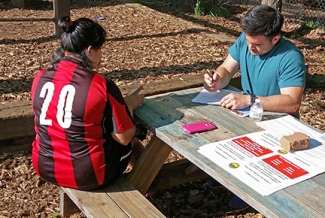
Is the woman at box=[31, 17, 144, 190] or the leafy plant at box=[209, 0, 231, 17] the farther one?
the leafy plant at box=[209, 0, 231, 17]

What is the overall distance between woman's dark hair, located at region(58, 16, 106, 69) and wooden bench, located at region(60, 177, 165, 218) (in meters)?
0.72

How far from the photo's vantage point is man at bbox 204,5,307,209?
3.14m

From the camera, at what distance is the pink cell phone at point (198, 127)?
2.82 m

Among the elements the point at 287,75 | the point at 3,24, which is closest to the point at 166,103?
the point at 287,75

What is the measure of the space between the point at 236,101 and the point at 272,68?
0.42 metres

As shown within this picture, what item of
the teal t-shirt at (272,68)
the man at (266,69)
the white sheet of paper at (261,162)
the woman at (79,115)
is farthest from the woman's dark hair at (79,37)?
the teal t-shirt at (272,68)

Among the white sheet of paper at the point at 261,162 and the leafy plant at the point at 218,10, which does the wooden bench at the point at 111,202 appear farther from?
the leafy plant at the point at 218,10

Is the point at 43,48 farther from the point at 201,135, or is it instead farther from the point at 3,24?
the point at 201,135

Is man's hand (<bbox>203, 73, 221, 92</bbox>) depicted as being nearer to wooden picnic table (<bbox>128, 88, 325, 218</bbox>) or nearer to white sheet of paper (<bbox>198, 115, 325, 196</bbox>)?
wooden picnic table (<bbox>128, 88, 325, 218</bbox>)

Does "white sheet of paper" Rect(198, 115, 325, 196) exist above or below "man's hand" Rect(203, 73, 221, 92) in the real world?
above

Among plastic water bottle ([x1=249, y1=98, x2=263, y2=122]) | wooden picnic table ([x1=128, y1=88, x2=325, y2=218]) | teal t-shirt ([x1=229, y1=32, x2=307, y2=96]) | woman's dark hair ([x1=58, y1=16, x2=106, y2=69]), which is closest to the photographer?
wooden picnic table ([x1=128, y1=88, x2=325, y2=218])

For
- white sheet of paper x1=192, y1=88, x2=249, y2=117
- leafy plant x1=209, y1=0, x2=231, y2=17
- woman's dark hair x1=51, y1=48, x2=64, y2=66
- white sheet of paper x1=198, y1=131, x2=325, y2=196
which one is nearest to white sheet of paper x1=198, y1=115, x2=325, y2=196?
white sheet of paper x1=198, y1=131, x2=325, y2=196

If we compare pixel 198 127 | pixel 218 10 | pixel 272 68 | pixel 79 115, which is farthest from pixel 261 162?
pixel 218 10

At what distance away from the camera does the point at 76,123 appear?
8.75 feet
